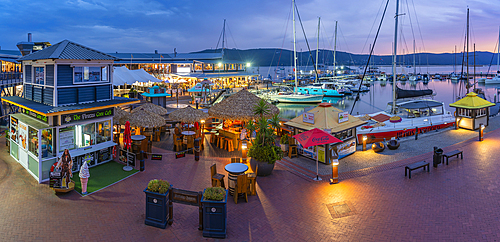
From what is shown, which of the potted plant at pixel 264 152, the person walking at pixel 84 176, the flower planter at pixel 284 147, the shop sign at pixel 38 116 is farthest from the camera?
the flower planter at pixel 284 147

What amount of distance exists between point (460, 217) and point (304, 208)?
464cm

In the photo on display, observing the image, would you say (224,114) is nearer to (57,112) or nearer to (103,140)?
(103,140)

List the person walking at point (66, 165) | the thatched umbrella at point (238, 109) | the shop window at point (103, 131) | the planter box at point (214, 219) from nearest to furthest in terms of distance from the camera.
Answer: the planter box at point (214, 219), the person walking at point (66, 165), the shop window at point (103, 131), the thatched umbrella at point (238, 109)

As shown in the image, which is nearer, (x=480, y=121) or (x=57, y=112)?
(x=57, y=112)

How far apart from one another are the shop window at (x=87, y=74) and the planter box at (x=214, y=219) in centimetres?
897

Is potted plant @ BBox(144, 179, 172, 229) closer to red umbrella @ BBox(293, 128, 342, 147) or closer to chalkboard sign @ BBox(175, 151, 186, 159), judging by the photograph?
red umbrella @ BBox(293, 128, 342, 147)

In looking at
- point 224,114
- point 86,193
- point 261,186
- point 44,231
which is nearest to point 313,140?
point 261,186

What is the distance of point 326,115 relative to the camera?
16.1 metres

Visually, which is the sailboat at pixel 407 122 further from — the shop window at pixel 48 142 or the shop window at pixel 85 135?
the shop window at pixel 48 142

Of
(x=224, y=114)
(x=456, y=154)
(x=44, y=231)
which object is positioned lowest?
(x=44, y=231)

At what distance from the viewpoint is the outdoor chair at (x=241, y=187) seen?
1092 cm

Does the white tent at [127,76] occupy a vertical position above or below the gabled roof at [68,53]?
above

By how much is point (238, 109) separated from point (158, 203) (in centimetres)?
1069

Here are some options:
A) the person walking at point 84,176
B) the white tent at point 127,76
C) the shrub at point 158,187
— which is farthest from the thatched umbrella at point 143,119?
the white tent at point 127,76
